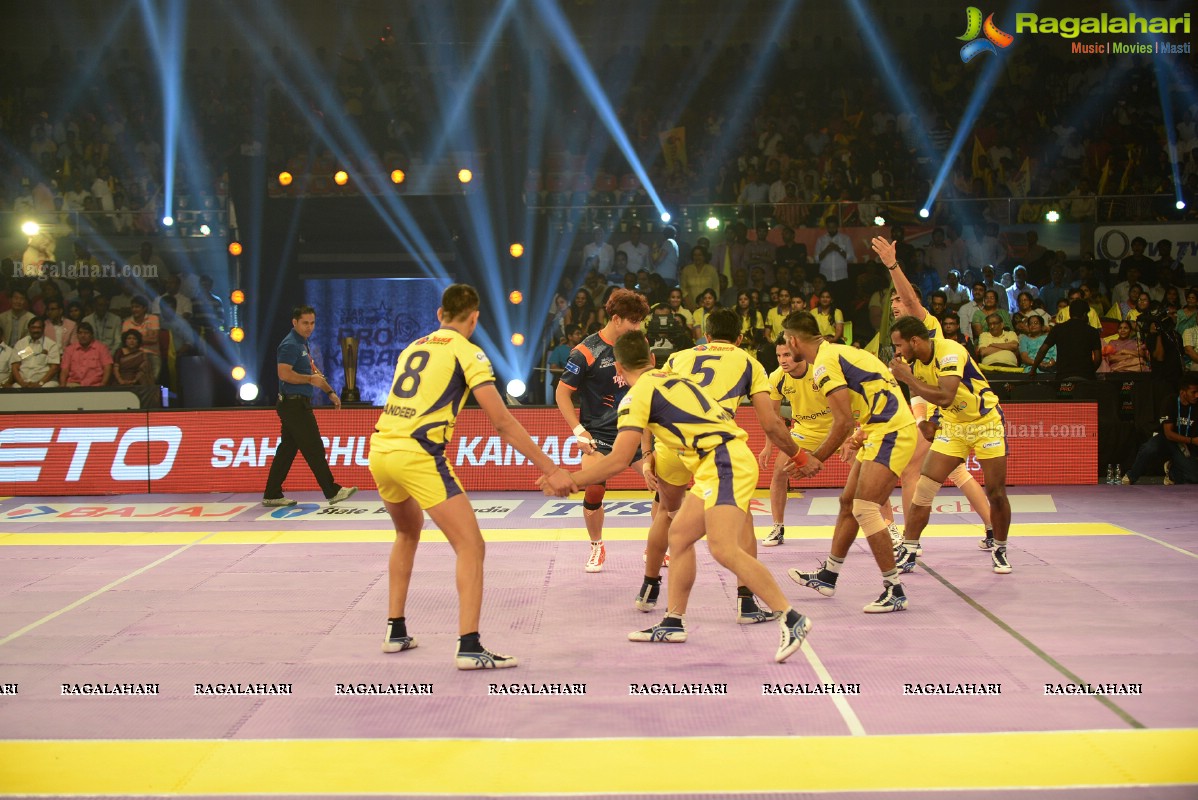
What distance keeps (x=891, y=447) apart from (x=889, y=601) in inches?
39.0

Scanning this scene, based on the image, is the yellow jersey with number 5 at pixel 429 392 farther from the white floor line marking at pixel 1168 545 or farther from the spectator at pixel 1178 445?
the spectator at pixel 1178 445

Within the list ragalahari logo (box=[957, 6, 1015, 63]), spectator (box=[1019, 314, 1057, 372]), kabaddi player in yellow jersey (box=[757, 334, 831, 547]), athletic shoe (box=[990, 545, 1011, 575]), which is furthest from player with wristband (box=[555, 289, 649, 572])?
ragalahari logo (box=[957, 6, 1015, 63])

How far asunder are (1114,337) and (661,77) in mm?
9989

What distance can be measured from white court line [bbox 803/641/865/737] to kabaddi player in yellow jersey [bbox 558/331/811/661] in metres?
0.16

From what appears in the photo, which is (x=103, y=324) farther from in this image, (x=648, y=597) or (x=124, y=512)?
(x=648, y=597)

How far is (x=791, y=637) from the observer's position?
589cm

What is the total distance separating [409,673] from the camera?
5801mm

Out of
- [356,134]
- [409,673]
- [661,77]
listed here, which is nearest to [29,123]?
[356,134]

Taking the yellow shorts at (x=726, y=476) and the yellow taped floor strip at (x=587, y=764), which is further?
the yellow shorts at (x=726, y=476)

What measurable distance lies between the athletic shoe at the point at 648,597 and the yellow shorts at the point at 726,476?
3.99 feet

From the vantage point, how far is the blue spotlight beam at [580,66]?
18875 millimetres

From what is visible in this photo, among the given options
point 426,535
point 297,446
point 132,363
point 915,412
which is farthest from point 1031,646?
point 132,363

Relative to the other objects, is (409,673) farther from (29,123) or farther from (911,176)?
(29,123)

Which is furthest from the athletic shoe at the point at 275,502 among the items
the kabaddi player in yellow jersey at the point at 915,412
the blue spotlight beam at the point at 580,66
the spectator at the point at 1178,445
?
the spectator at the point at 1178,445
